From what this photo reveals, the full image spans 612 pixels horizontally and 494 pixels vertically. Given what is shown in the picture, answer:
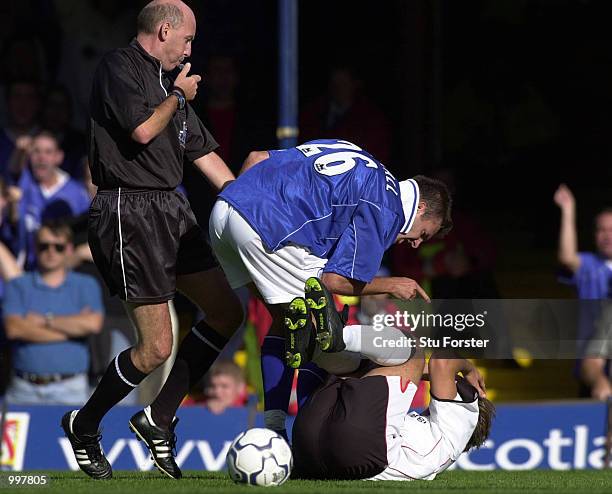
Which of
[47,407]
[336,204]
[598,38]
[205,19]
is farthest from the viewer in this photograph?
[598,38]

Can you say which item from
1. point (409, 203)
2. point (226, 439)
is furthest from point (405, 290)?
point (226, 439)

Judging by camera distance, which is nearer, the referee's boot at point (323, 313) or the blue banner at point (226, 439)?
the referee's boot at point (323, 313)

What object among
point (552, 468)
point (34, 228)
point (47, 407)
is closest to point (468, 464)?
point (552, 468)

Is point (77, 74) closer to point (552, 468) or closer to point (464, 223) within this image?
point (464, 223)

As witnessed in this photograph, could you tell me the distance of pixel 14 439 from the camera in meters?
9.45

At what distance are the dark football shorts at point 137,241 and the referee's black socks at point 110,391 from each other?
13.2 inches

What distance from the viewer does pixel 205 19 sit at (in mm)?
11773

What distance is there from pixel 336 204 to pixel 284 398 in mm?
1006

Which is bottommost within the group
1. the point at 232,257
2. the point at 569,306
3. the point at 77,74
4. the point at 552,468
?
the point at 552,468

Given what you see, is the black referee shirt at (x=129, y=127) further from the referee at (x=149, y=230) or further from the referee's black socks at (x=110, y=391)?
the referee's black socks at (x=110, y=391)

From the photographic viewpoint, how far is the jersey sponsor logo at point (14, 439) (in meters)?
9.40

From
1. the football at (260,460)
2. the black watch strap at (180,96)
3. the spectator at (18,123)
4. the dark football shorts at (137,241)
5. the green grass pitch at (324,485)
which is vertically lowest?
the green grass pitch at (324,485)

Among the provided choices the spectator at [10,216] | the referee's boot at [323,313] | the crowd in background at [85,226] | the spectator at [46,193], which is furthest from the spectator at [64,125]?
the referee's boot at [323,313]

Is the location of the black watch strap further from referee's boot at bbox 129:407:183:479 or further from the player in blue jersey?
referee's boot at bbox 129:407:183:479
